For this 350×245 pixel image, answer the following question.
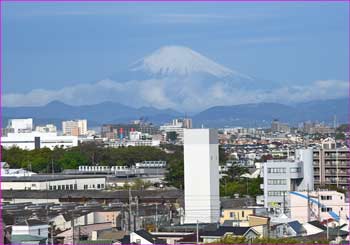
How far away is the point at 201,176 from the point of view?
20.9 meters

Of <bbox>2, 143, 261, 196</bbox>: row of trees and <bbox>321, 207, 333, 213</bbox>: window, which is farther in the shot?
<bbox>2, 143, 261, 196</bbox>: row of trees

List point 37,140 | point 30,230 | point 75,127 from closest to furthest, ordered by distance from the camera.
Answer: point 30,230
point 37,140
point 75,127

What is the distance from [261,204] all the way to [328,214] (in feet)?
10.7

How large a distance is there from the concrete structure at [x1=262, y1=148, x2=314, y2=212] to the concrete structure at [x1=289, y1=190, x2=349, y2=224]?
2092 mm

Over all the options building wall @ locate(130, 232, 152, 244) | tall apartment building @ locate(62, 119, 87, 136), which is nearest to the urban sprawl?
building wall @ locate(130, 232, 152, 244)

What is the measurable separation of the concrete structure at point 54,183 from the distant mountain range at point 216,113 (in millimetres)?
55188

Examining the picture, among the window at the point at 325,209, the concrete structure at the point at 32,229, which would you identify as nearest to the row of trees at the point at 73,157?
the window at the point at 325,209

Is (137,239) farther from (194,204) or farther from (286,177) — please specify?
(286,177)

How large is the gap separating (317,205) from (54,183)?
13.4 m

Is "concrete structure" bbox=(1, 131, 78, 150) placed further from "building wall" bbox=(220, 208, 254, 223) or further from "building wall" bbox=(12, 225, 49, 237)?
"building wall" bbox=(12, 225, 49, 237)

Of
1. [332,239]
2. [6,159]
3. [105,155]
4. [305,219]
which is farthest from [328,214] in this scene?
[105,155]

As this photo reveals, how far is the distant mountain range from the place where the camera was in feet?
385

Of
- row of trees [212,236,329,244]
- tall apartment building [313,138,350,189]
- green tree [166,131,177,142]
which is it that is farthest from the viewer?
green tree [166,131,177,142]

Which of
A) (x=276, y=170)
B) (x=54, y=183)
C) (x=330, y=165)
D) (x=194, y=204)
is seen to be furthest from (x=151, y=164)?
(x=194, y=204)
